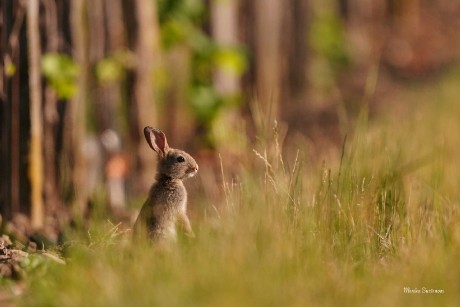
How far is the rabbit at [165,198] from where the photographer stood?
5.00m

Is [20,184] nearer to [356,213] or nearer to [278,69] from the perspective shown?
[356,213]

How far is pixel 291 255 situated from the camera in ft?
14.1

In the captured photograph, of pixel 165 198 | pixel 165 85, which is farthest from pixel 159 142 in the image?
pixel 165 85

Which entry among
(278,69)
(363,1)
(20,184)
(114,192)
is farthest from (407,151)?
(363,1)

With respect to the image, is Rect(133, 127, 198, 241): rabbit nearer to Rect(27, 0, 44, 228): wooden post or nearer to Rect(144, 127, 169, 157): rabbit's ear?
Rect(144, 127, 169, 157): rabbit's ear

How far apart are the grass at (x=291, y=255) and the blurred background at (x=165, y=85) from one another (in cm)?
39

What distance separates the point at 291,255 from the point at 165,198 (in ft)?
3.44

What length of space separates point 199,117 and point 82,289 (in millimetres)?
5953

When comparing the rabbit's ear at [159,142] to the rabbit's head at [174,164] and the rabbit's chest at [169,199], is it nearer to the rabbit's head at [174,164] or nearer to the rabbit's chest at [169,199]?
the rabbit's head at [174,164]

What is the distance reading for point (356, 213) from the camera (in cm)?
512

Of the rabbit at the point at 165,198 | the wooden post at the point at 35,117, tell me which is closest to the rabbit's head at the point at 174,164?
the rabbit at the point at 165,198

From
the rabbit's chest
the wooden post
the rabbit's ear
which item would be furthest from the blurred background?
the rabbit's ear

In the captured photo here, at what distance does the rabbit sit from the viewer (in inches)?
197

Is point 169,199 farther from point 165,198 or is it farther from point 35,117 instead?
point 35,117
